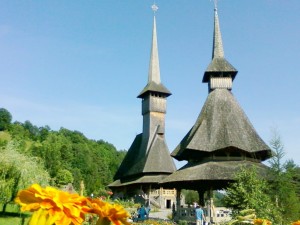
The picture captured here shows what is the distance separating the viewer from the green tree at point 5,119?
112 m

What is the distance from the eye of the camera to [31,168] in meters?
18.7

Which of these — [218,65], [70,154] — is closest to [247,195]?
[218,65]

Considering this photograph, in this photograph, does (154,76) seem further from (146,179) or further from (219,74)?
(219,74)

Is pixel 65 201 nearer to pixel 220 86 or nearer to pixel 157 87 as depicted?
pixel 220 86

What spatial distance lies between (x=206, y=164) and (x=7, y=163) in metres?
11.4

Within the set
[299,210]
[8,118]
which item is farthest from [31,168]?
[8,118]

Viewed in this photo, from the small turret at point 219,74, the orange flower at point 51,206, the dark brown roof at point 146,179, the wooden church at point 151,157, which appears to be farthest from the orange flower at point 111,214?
the dark brown roof at point 146,179

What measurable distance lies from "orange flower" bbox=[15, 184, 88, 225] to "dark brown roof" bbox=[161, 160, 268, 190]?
21.0 meters

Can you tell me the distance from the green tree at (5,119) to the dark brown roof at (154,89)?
7654 centimetres

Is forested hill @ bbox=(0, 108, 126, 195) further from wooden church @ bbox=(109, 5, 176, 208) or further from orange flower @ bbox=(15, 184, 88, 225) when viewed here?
orange flower @ bbox=(15, 184, 88, 225)

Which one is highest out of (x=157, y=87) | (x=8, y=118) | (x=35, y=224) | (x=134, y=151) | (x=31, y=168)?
(x=8, y=118)

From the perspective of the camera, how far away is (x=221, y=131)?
2545 centimetres

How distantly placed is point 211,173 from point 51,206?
72.2 feet

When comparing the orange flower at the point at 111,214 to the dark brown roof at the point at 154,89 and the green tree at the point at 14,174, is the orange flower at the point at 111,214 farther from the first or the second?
the dark brown roof at the point at 154,89
